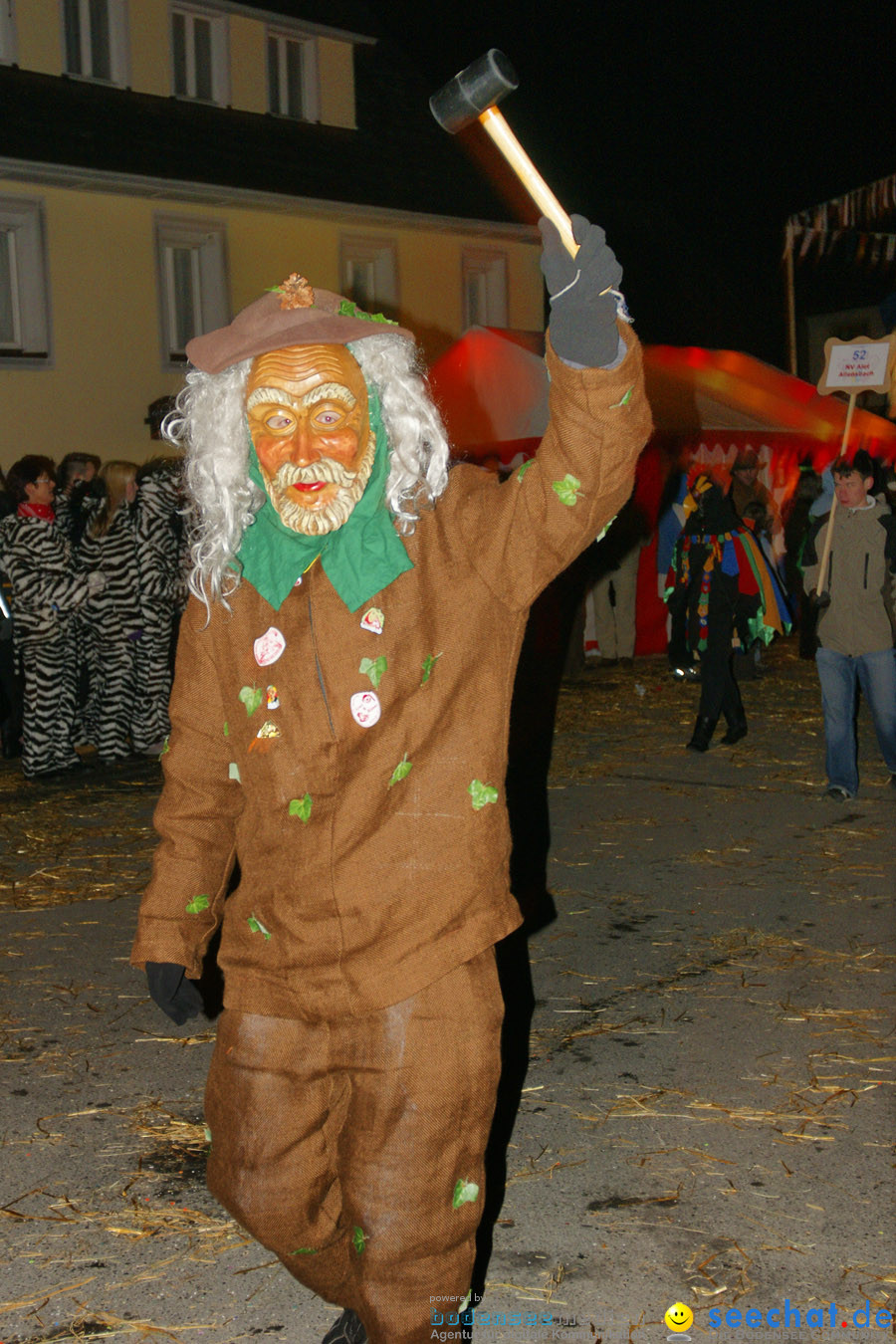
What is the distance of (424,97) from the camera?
73.3ft

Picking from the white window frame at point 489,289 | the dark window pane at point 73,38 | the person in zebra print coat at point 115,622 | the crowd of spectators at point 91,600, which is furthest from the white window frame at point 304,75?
the person in zebra print coat at point 115,622

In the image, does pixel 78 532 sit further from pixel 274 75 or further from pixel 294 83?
pixel 294 83

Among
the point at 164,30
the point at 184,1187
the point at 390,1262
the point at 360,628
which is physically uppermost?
the point at 164,30

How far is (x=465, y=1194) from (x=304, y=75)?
801 inches

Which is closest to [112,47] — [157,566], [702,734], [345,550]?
[157,566]

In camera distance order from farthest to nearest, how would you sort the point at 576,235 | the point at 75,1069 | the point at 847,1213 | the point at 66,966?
the point at 66,966, the point at 75,1069, the point at 847,1213, the point at 576,235

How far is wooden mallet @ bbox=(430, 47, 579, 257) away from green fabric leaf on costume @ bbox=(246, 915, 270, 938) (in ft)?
4.72

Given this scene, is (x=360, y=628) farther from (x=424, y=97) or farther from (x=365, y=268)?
(x=424, y=97)

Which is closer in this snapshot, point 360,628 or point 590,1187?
point 360,628

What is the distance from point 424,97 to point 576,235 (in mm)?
21898

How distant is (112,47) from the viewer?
17.9 m

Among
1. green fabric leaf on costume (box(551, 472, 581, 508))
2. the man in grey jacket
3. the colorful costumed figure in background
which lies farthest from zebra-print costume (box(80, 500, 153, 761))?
green fabric leaf on costume (box(551, 472, 581, 508))

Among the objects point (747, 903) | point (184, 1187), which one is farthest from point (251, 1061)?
point (747, 903)

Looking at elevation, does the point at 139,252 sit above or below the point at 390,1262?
above
